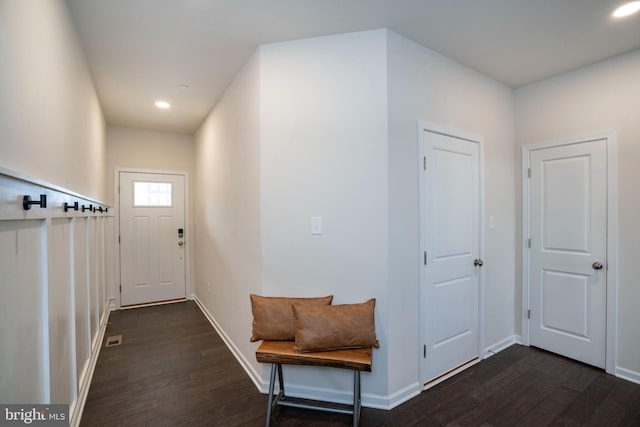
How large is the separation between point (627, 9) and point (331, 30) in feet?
6.44

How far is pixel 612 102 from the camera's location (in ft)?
8.28

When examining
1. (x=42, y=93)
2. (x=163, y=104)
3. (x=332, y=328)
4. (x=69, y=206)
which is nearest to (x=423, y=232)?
(x=332, y=328)

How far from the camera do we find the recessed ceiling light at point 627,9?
1885 mm

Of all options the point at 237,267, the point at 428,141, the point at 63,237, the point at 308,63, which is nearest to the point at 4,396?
the point at 63,237

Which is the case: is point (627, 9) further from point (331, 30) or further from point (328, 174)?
point (328, 174)

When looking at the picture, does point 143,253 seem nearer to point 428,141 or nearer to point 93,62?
point 93,62

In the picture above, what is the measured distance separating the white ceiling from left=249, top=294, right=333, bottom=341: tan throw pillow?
6.37 feet

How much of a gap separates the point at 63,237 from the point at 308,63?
6.33 feet

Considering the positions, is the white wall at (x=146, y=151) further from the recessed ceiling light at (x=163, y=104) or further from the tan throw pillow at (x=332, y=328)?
the tan throw pillow at (x=332, y=328)

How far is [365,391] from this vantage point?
2107 mm

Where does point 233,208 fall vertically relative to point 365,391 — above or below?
above

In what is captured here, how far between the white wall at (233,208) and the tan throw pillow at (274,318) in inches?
11.7

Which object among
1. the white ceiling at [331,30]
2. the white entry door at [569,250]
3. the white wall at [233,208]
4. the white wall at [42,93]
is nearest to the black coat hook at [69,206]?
the white wall at [42,93]

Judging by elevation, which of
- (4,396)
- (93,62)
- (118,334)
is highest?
(93,62)
